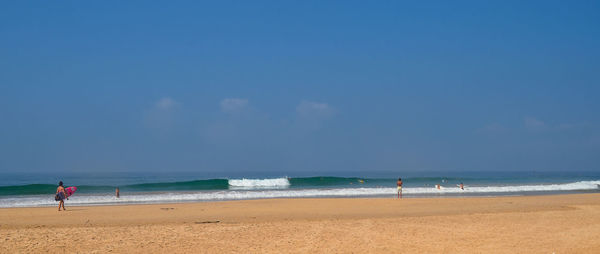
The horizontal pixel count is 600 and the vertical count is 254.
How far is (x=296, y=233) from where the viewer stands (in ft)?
42.9

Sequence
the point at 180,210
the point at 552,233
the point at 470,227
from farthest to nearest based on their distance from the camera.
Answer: the point at 180,210 → the point at 470,227 → the point at 552,233

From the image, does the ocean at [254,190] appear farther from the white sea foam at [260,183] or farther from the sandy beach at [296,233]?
the sandy beach at [296,233]

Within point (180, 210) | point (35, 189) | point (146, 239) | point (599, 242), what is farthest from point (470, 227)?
point (35, 189)

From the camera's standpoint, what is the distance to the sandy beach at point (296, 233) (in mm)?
10875

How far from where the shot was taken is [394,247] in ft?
36.1

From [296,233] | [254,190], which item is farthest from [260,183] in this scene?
[296,233]

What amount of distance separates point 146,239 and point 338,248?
195 inches

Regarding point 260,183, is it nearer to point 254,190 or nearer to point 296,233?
point 254,190

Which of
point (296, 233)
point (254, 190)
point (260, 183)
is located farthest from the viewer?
point (260, 183)

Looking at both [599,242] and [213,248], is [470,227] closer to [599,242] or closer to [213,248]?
[599,242]

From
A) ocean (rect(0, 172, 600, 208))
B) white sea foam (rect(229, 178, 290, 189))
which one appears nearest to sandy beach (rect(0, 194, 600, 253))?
ocean (rect(0, 172, 600, 208))

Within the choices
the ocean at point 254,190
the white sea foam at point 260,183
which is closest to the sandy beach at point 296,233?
the ocean at point 254,190

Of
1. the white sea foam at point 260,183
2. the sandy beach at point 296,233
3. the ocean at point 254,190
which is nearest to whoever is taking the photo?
the sandy beach at point 296,233

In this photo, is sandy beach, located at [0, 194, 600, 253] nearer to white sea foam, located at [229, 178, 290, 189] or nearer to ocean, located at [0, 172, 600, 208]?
ocean, located at [0, 172, 600, 208]
